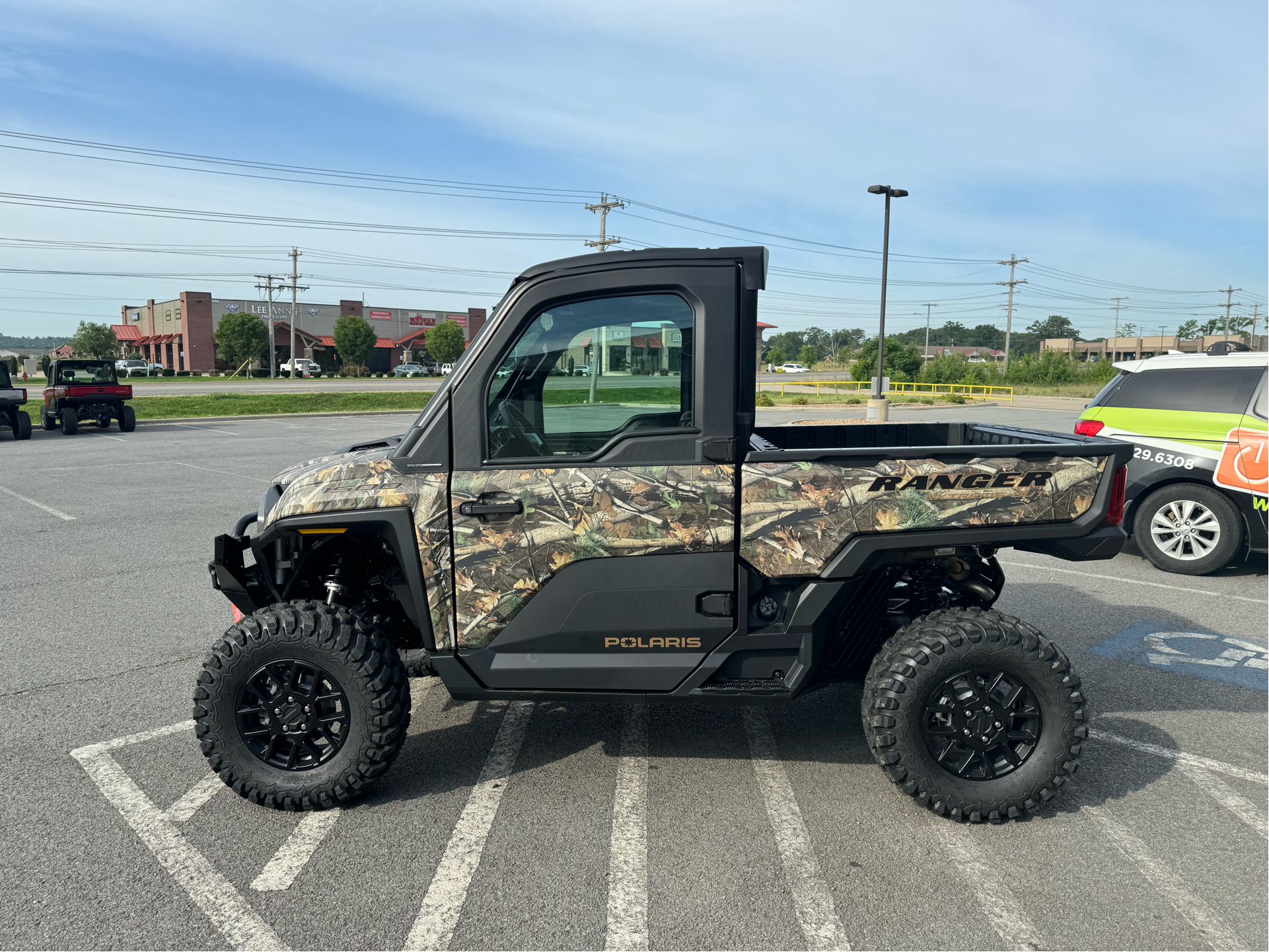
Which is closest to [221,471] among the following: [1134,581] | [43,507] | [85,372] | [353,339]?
[43,507]

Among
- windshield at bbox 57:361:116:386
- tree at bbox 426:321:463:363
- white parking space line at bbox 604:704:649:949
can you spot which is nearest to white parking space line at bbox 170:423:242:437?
windshield at bbox 57:361:116:386

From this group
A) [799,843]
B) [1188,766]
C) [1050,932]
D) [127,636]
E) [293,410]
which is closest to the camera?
Answer: [1050,932]

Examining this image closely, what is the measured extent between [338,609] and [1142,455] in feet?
23.1

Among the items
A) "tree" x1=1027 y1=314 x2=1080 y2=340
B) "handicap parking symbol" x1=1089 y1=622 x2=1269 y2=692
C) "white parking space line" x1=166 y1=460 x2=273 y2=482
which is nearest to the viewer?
"handicap parking symbol" x1=1089 y1=622 x2=1269 y2=692

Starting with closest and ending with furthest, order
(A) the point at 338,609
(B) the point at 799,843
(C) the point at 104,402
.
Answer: (B) the point at 799,843, (A) the point at 338,609, (C) the point at 104,402

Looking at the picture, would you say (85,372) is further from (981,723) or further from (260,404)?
(981,723)

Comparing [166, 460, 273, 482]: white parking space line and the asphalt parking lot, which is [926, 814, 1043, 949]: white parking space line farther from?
[166, 460, 273, 482]: white parking space line

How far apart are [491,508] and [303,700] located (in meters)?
1.12

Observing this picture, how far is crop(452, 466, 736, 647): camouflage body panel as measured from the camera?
3.29 meters

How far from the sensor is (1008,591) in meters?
6.93

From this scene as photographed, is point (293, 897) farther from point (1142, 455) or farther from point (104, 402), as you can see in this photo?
point (104, 402)

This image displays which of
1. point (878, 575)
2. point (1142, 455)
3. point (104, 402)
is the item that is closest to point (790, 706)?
point (878, 575)

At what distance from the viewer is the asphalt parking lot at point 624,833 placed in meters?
2.82

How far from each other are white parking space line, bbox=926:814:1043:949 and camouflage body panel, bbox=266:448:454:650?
2054 millimetres
